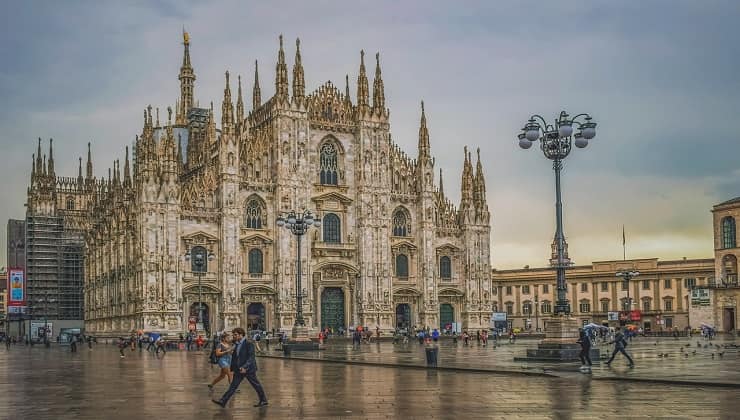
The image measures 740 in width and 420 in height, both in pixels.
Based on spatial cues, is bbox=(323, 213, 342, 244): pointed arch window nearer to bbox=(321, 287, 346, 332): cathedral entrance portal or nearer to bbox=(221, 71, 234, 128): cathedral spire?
bbox=(321, 287, 346, 332): cathedral entrance portal

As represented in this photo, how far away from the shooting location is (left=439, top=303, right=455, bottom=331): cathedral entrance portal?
257 ft

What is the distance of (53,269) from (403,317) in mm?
47014

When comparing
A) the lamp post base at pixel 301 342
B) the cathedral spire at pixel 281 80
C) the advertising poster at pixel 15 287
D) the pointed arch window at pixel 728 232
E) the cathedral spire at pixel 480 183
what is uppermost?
the cathedral spire at pixel 281 80

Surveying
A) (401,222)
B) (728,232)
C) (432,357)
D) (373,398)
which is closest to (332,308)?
(401,222)

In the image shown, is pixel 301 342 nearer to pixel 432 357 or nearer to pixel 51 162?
pixel 432 357

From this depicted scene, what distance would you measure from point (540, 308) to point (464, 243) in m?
38.3

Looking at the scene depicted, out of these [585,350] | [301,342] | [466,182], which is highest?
[466,182]

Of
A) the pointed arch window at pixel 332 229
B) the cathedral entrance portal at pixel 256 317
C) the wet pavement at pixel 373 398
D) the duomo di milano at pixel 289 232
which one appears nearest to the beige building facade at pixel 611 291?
the duomo di milano at pixel 289 232

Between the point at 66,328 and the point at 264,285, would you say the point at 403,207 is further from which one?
the point at 66,328

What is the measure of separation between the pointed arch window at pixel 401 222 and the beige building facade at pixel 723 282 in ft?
95.1

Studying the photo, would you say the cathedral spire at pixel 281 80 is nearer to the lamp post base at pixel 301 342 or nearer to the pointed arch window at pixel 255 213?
the pointed arch window at pixel 255 213

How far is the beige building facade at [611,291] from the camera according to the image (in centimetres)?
10369

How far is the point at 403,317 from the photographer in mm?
77000

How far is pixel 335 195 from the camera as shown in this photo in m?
72.9
